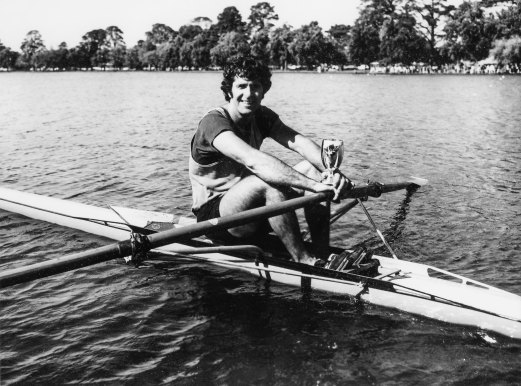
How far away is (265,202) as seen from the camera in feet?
19.6

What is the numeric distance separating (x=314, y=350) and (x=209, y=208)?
6.97ft

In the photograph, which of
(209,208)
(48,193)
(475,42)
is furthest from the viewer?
(475,42)

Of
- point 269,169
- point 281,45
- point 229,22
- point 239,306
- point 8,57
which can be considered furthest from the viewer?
point 8,57

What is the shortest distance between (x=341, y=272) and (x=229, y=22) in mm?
160769

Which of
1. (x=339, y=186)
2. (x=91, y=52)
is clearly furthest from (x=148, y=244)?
(x=91, y=52)

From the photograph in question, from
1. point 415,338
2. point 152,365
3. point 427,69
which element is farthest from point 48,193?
point 427,69

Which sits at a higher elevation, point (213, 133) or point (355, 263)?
point (213, 133)

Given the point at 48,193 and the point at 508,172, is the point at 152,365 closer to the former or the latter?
the point at 48,193

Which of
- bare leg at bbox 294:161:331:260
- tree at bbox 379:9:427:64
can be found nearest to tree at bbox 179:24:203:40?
tree at bbox 379:9:427:64

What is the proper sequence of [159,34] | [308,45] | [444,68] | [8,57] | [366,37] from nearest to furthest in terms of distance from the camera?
[444,68]
[366,37]
[308,45]
[159,34]
[8,57]

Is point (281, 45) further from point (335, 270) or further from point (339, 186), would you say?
point (339, 186)

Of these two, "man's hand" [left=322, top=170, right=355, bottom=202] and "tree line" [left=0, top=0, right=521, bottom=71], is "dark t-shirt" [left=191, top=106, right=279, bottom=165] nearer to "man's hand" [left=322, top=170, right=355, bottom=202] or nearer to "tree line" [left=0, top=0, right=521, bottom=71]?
"man's hand" [left=322, top=170, right=355, bottom=202]

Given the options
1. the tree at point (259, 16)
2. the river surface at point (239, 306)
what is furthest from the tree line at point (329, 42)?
the river surface at point (239, 306)

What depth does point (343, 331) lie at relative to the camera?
5.93 metres
